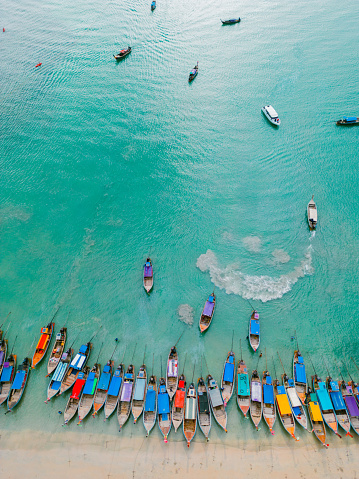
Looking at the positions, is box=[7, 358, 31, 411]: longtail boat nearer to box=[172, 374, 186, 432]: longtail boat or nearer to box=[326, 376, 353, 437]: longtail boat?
box=[172, 374, 186, 432]: longtail boat

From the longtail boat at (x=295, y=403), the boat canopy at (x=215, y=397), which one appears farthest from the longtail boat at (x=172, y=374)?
the longtail boat at (x=295, y=403)

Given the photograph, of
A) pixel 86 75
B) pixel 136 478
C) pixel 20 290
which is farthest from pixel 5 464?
pixel 86 75

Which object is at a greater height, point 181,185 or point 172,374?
point 181,185

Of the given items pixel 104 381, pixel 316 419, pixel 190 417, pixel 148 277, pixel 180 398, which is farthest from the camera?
pixel 148 277

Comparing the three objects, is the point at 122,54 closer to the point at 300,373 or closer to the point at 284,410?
the point at 300,373

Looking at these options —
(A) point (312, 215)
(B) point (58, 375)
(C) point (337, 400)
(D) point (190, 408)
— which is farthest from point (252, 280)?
(B) point (58, 375)

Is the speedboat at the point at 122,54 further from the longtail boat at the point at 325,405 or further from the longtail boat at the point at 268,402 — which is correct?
the longtail boat at the point at 325,405

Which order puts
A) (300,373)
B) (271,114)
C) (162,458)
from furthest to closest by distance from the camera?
(271,114)
(300,373)
(162,458)
